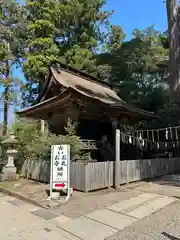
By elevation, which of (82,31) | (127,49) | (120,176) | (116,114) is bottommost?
(120,176)

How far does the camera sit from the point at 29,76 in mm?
22375

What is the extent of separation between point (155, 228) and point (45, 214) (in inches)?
105

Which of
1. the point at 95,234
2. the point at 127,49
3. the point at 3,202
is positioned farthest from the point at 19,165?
the point at 127,49

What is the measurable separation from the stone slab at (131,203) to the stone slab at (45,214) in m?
1.45

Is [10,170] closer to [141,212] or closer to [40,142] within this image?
[40,142]

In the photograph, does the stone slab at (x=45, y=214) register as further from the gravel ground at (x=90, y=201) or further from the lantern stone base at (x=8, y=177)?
the lantern stone base at (x=8, y=177)

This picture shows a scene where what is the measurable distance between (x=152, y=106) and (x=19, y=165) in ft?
42.3

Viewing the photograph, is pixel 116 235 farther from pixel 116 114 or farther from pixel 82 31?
pixel 82 31

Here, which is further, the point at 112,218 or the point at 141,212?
the point at 141,212

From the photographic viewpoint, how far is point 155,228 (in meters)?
4.60

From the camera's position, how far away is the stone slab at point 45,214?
5.60 meters

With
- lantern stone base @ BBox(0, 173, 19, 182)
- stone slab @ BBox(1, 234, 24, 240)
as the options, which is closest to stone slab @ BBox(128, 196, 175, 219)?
stone slab @ BBox(1, 234, 24, 240)

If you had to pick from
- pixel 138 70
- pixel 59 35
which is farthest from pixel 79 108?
pixel 59 35

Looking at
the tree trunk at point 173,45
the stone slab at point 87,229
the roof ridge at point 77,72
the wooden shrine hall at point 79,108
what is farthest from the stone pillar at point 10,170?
the tree trunk at point 173,45
